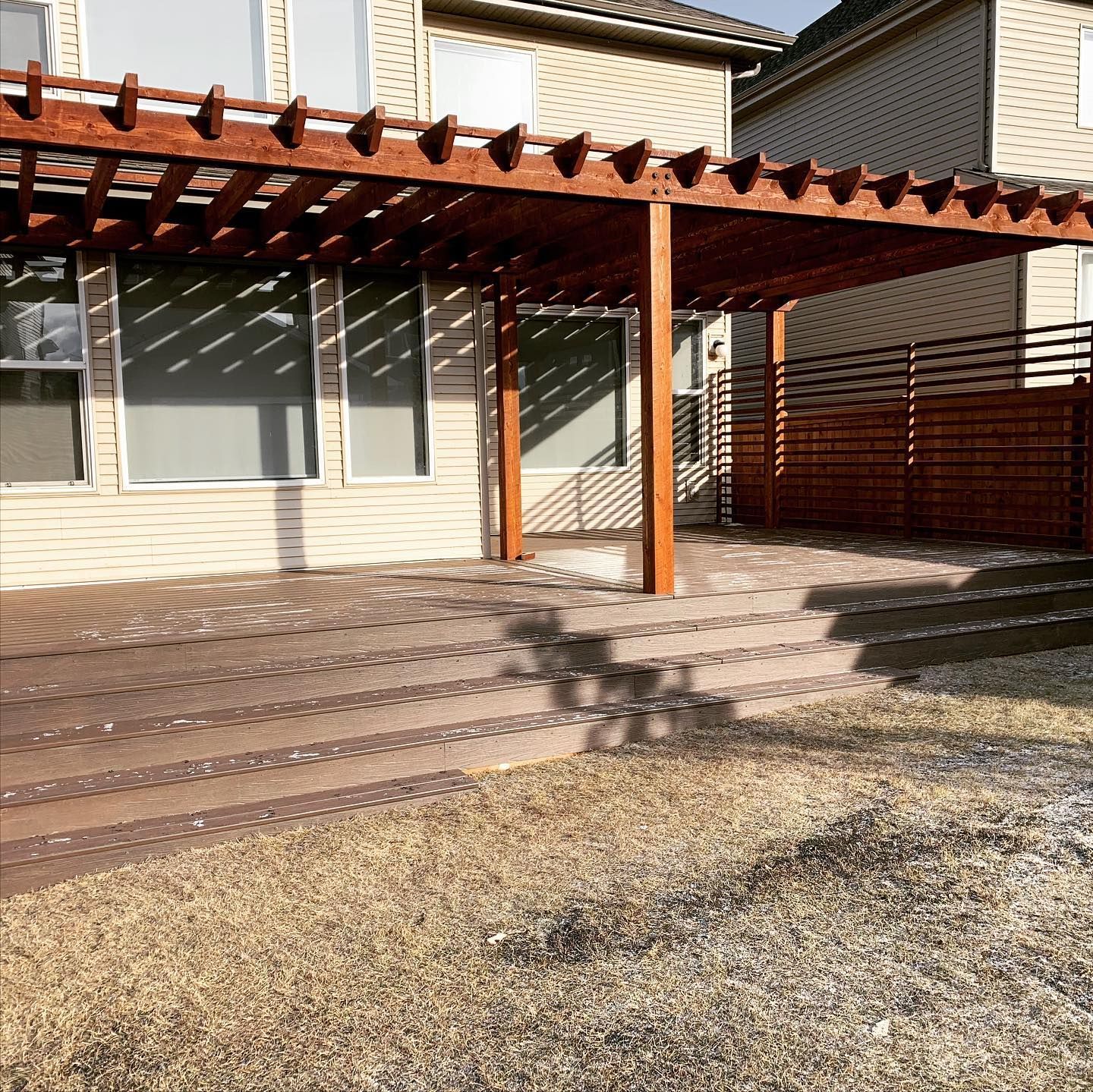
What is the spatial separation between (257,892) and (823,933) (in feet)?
6.50

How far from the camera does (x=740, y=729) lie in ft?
17.7

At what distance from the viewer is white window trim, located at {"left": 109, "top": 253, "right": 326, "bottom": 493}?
7062 millimetres

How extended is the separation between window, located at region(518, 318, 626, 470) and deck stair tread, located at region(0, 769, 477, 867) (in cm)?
647

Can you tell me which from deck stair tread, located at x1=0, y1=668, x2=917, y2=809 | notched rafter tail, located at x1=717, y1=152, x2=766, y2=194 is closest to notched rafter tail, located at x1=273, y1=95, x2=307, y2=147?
notched rafter tail, located at x1=717, y1=152, x2=766, y2=194

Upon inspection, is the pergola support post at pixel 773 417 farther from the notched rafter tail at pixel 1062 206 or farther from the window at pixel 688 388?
the notched rafter tail at pixel 1062 206

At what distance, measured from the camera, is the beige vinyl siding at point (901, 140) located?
500 inches

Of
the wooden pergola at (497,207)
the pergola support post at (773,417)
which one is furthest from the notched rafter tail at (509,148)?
the pergola support post at (773,417)

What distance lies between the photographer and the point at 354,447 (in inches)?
310

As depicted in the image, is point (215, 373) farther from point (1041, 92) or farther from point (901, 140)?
point (1041, 92)

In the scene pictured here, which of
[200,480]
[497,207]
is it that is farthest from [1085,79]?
[200,480]

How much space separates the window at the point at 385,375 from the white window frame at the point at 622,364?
8.77 ft

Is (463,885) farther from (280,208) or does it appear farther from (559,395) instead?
(559,395)

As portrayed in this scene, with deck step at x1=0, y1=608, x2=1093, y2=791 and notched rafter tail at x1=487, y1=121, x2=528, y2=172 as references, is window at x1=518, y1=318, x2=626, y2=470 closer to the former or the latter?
deck step at x1=0, y1=608, x2=1093, y2=791

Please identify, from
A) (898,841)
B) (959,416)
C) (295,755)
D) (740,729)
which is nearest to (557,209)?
(740,729)
